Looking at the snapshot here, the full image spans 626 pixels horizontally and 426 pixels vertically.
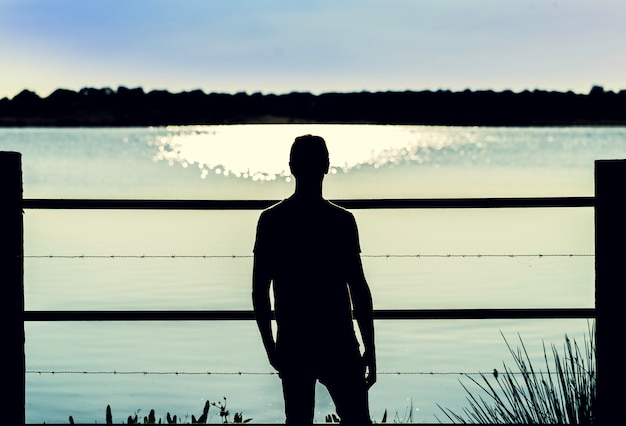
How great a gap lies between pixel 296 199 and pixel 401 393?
9.10 meters

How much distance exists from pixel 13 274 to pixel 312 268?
74.3 inches

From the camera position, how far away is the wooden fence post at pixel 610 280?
195 inches

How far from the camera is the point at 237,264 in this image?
23375 mm

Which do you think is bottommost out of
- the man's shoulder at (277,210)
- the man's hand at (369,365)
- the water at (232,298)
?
the water at (232,298)

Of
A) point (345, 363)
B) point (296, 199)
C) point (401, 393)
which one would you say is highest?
point (296, 199)

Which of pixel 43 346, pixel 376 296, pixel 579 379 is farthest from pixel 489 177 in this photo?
pixel 579 379

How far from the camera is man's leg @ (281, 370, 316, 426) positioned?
375cm

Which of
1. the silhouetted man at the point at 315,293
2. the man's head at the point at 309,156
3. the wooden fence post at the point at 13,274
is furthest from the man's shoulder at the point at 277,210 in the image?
the wooden fence post at the point at 13,274

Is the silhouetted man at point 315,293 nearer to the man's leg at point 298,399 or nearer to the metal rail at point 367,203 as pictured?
the man's leg at point 298,399

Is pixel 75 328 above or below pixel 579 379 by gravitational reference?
below

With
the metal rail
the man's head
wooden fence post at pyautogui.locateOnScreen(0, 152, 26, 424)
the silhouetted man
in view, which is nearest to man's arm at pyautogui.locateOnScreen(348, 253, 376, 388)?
the silhouetted man

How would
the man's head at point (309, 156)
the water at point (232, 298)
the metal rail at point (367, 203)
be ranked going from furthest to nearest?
1. the water at point (232, 298)
2. the metal rail at point (367, 203)
3. the man's head at point (309, 156)

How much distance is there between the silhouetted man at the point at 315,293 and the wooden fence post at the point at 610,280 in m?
1.67

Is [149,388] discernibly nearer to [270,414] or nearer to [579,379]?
[270,414]
